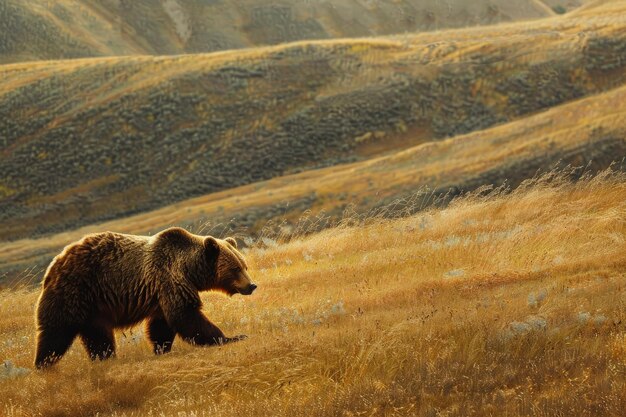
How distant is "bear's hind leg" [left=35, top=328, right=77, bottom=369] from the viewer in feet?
24.7

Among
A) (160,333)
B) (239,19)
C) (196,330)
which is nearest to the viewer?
(196,330)

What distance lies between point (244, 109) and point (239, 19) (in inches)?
2764

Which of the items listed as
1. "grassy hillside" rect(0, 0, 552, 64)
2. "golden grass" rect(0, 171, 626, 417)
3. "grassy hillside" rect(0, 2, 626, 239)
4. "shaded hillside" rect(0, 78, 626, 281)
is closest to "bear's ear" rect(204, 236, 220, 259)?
"golden grass" rect(0, 171, 626, 417)

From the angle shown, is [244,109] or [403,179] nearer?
[403,179]

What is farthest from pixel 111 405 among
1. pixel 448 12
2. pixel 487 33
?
pixel 448 12

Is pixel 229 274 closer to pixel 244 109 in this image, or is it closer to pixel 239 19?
pixel 244 109

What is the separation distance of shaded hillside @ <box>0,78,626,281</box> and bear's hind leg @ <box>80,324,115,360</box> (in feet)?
59.6

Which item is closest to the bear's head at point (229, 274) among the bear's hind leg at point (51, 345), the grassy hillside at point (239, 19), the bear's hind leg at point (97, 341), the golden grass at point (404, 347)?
the golden grass at point (404, 347)

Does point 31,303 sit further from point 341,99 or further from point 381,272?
A: point 341,99

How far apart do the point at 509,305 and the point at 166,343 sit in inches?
151

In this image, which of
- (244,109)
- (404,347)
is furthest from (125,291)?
(244,109)

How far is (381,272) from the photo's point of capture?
37.0 ft

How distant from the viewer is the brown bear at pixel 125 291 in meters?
7.57

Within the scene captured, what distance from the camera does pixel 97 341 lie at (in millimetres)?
7762
